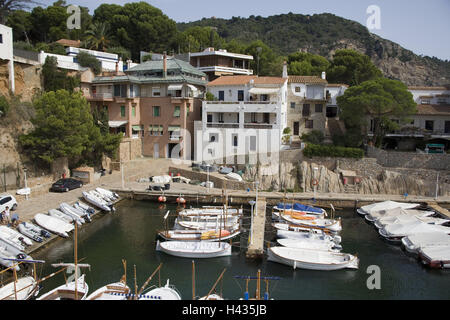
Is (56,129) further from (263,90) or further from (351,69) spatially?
(351,69)

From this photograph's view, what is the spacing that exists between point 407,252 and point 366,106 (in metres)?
17.9

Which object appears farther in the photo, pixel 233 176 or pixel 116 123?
pixel 116 123

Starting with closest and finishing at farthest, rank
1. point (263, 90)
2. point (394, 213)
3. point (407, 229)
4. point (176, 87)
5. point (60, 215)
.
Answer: point (407, 229)
point (60, 215)
point (394, 213)
point (263, 90)
point (176, 87)

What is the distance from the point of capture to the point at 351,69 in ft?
180

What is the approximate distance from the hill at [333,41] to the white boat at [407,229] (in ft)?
231

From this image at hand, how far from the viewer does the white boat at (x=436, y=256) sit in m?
21.8

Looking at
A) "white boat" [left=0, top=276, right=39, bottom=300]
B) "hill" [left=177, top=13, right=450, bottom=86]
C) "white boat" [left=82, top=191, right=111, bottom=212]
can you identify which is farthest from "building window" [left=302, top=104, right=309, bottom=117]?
"hill" [left=177, top=13, right=450, bottom=86]

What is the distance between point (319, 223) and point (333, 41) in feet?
294

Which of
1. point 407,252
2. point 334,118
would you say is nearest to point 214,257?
point 407,252

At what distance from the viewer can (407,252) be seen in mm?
24234

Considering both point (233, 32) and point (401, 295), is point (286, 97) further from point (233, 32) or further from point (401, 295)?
point (233, 32)

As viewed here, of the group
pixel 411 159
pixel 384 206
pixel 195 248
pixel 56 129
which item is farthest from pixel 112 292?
pixel 411 159

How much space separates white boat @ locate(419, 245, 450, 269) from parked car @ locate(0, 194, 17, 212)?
1083 inches

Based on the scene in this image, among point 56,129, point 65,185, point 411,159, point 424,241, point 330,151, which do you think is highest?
point 56,129
